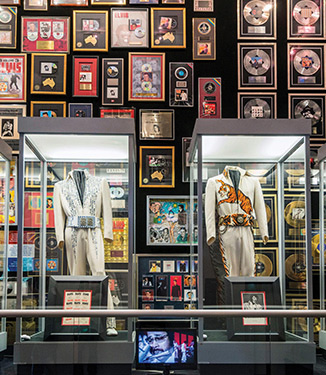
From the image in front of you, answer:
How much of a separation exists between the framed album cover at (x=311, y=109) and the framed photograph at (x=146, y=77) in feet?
4.30

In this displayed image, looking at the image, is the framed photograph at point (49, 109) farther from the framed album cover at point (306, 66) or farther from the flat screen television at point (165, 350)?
the flat screen television at point (165, 350)

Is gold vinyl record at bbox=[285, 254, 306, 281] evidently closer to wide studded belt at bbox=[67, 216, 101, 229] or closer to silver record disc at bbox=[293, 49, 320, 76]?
wide studded belt at bbox=[67, 216, 101, 229]

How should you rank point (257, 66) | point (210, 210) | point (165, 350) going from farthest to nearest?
1. point (257, 66)
2. point (210, 210)
3. point (165, 350)

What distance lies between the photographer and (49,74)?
5.18m

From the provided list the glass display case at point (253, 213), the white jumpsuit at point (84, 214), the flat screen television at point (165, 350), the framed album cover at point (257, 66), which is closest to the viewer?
the flat screen television at point (165, 350)

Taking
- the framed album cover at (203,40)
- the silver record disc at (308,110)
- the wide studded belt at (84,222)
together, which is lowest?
the wide studded belt at (84,222)

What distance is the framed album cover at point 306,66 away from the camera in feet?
17.1

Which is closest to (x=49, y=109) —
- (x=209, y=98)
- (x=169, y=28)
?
(x=169, y=28)

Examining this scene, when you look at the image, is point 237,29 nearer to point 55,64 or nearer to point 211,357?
point 55,64

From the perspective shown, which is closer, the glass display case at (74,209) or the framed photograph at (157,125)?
the glass display case at (74,209)

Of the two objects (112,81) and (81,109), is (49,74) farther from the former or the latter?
(112,81)

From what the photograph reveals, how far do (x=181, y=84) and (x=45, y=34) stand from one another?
1464mm

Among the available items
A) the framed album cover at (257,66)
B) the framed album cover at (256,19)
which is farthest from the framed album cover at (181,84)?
the framed album cover at (256,19)

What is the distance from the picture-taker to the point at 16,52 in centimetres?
521
